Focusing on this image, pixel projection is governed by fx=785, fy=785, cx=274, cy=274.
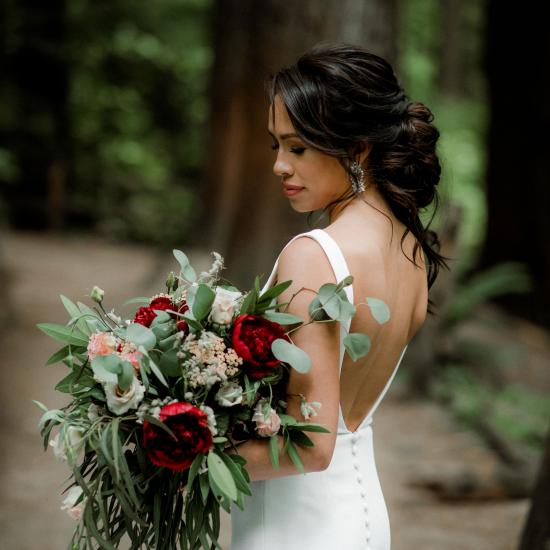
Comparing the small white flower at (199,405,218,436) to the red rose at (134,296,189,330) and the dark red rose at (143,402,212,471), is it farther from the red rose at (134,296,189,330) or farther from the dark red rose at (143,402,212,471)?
the red rose at (134,296,189,330)

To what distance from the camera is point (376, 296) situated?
80.4 inches

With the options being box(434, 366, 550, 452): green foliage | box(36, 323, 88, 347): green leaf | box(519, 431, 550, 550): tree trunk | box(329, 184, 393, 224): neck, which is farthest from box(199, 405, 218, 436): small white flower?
box(434, 366, 550, 452): green foliage

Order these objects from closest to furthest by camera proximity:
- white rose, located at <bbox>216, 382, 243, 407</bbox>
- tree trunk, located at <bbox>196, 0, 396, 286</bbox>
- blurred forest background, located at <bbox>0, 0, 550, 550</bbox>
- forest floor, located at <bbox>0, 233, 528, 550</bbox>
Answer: white rose, located at <bbox>216, 382, 243, 407</bbox>, forest floor, located at <bbox>0, 233, 528, 550</bbox>, tree trunk, located at <bbox>196, 0, 396, 286</bbox>, blurred forest background, located at <bbox>0, 0, 550, 550</bbox>

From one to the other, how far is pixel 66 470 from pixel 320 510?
4.15 m

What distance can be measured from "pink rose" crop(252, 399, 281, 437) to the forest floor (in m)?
2.74

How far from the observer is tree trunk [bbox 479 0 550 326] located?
11.4 metres

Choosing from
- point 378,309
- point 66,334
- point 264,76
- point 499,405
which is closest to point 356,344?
point 378,309

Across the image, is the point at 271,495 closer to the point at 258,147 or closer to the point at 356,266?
the point at 356,266

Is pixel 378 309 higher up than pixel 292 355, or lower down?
higher up

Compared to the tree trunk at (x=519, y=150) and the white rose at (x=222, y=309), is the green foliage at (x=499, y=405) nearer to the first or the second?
the tree trunk at (x=519, y=150)

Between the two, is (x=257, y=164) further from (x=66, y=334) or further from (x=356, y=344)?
(x=356, y=344)

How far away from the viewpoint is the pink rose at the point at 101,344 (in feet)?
6.25

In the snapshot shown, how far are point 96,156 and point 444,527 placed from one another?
14340 mm

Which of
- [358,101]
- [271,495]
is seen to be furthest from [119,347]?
[358,101]
